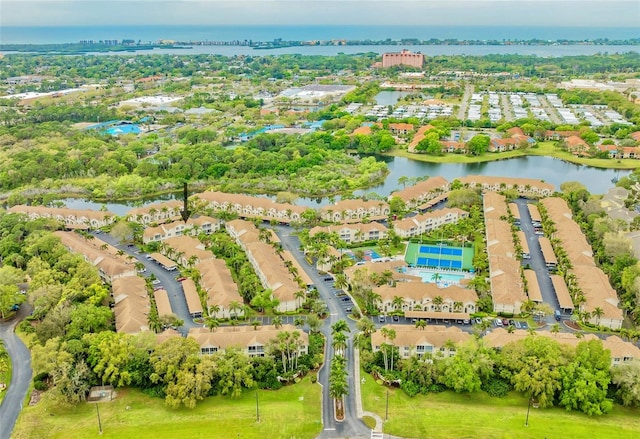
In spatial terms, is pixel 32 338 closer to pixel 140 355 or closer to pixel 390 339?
pixel 140 355

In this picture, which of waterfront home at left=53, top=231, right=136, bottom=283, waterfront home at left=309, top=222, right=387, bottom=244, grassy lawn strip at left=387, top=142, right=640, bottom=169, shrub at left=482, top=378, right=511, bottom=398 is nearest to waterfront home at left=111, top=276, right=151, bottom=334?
waterfront home at left=53, top=231, right=136, bottom=283

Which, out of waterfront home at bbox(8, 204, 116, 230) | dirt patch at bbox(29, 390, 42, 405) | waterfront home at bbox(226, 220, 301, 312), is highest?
waterfront home at bbox(8, 204, 116, 230)

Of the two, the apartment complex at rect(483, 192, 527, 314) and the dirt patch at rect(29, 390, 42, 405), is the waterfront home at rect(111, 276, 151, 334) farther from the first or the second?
the apartment complex at rect(483, 192, 527, 314)

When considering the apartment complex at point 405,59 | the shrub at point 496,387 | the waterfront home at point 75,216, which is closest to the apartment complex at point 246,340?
the shrub at point 496,387

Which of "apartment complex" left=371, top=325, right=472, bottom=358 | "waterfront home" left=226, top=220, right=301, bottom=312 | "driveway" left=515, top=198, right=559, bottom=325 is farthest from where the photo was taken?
"driveway" left=515, top=198, right=559, bottom=325

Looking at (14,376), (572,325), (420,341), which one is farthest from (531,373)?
(14,376)

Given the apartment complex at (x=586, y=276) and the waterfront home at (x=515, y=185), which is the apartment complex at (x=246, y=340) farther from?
the waterfront home at (x=515, y=185)
